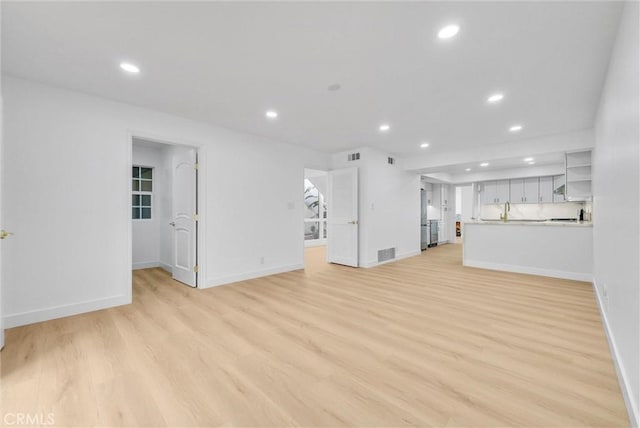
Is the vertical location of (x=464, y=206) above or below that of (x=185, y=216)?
above

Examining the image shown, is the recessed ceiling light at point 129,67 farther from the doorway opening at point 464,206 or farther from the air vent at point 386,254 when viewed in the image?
the doorway opening at point 464,206

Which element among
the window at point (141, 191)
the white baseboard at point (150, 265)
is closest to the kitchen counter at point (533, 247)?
the white baseboard at point (150, 265)

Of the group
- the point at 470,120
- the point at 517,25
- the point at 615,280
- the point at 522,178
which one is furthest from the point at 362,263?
the point at 522,178

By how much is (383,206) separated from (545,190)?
512 centimetres

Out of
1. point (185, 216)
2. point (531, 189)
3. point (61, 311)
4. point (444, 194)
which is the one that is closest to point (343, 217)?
point (185, 216)

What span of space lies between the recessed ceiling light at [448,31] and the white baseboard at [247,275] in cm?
412

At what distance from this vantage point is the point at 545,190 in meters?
7.65

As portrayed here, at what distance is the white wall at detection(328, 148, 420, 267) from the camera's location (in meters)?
5.78

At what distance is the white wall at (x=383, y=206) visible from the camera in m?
5.78

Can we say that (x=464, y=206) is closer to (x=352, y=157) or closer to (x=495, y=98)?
(x=352, y=157)

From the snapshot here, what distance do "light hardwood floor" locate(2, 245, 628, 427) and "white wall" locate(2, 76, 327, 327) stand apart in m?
0.34

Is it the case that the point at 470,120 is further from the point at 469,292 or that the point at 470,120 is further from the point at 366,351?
the point at 366,351

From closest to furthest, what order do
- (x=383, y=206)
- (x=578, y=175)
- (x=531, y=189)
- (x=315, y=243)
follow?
(x=578, y=175)
(x=383, y=206)
(x=531, y=189)
(x=315, y=243)

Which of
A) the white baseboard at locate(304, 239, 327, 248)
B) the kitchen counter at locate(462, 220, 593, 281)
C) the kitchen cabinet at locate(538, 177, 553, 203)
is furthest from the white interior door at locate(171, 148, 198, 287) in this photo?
the kitchen cabinet at locate(538, 177, 553, 203)
